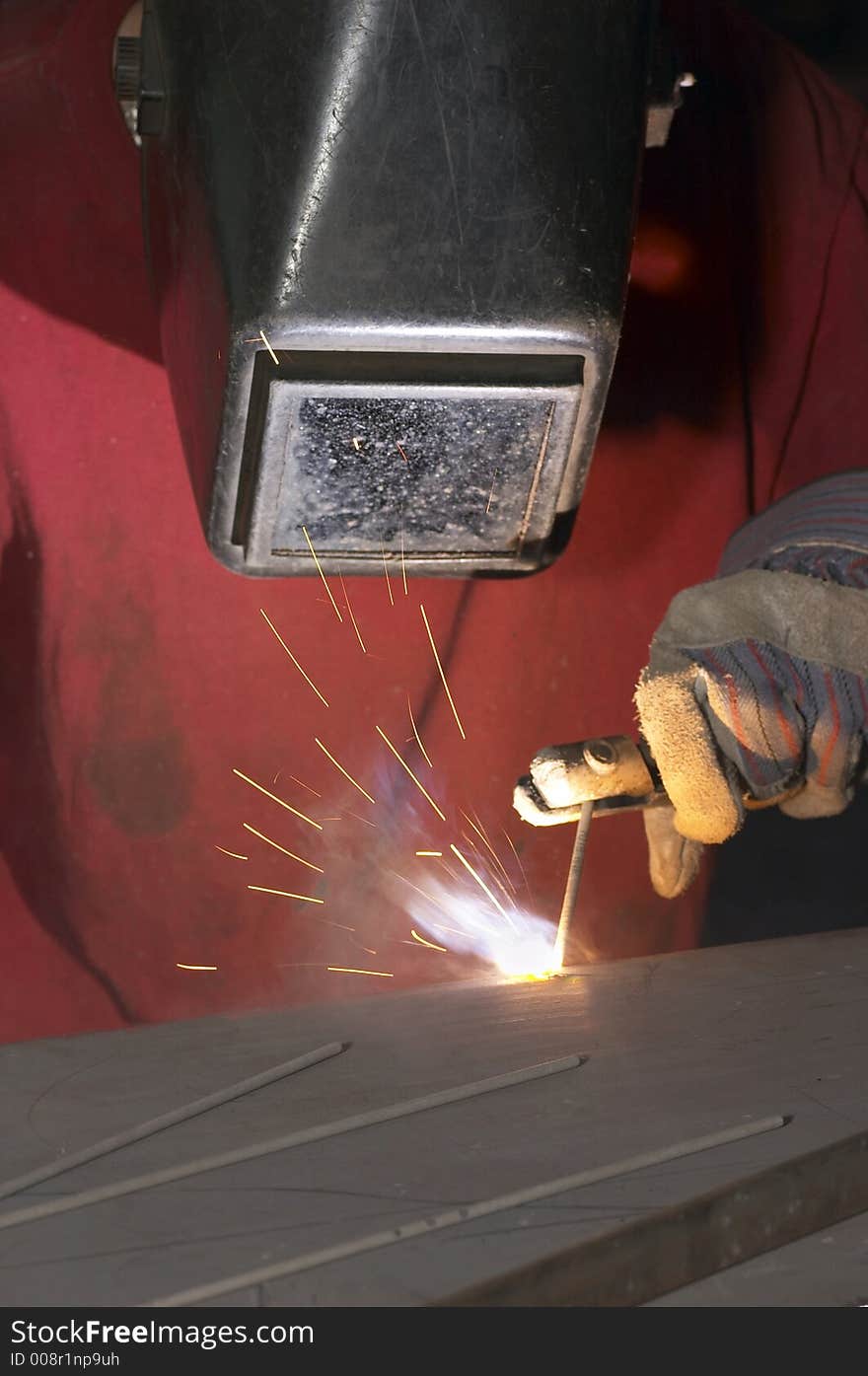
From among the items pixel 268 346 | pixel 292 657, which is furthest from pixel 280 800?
pixel 268 346

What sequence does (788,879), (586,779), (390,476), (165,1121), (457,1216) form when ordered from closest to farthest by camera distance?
(457,1216) < (165,1121) < (390,476) < (586,779) < (788,879)

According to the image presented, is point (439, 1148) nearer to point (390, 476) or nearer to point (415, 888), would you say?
point (390, 476)

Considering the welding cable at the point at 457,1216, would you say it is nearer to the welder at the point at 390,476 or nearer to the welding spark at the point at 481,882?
the welder at the point at 390,476

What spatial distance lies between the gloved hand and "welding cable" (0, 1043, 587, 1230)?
30cm

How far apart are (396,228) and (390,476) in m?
0.18

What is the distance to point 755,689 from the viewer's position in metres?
1.15

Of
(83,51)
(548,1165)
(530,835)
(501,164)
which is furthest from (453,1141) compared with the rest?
(83,51)

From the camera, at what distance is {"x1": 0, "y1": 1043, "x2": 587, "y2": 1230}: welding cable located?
725 mm

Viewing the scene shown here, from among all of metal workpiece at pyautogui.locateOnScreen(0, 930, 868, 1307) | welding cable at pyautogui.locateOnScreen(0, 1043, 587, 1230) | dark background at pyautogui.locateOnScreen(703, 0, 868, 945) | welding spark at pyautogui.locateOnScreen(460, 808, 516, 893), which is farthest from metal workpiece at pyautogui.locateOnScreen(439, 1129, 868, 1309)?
dark background at pyautogui.locateOnScreen(703, 0, 868, 945)

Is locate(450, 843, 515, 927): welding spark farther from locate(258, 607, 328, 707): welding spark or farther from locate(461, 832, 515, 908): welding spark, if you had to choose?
locate(258, 607, 328, 707): welding spark

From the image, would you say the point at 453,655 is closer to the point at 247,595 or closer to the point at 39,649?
the point at 247,595

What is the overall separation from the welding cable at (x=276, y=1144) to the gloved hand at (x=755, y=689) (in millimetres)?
298

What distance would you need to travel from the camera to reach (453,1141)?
813 mm
